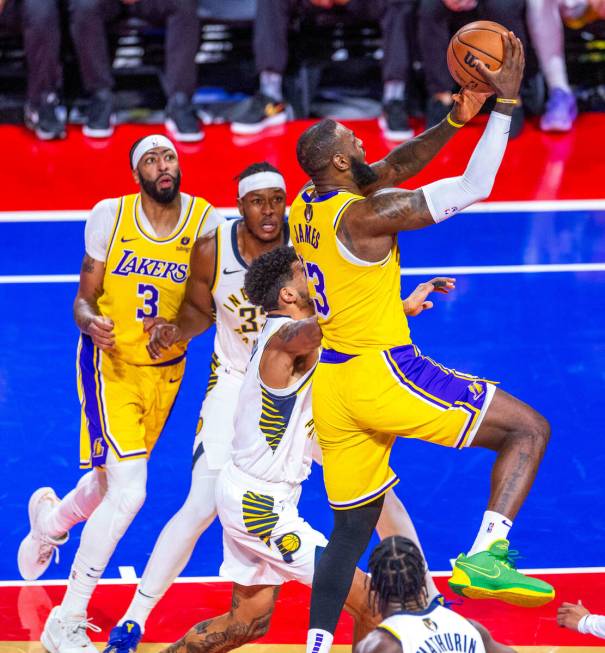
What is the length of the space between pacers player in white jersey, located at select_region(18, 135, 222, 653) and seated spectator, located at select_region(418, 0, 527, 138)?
5634mm

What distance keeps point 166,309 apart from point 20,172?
17.8ft

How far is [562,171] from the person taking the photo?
1134 centimetres

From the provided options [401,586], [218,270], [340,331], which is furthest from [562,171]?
[401,586]

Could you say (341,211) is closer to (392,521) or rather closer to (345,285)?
(345,285)

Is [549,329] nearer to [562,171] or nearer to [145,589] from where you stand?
[562,171]

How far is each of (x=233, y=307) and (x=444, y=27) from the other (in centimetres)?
611

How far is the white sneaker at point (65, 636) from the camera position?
600 centimetres

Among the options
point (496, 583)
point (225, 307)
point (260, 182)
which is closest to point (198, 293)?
point (225, 307)

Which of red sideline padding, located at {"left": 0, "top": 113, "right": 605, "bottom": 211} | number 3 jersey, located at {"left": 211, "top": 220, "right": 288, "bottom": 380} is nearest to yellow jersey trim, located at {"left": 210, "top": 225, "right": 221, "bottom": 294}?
number 3 jersey, located at {"left": 211, "top": 220, "right": 288, "bottom": 380}

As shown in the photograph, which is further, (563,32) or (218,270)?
(563,32)

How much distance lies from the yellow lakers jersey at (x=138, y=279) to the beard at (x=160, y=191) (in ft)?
0.30

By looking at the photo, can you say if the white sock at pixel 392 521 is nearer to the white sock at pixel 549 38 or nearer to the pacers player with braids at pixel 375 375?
the pacers player with braids at pixel 375 375

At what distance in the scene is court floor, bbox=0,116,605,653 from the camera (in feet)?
21.4

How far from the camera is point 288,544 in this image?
18.1 feet
